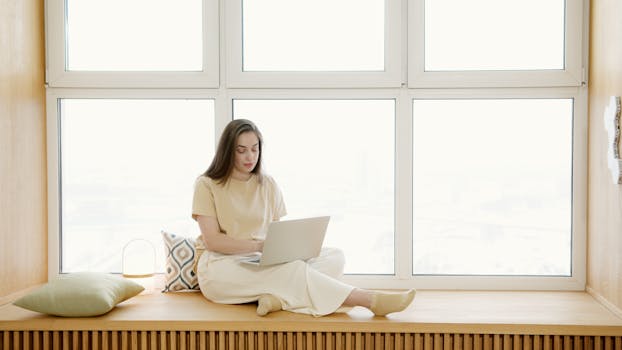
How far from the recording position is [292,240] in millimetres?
2994

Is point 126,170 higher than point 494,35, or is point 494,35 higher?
point 494,35

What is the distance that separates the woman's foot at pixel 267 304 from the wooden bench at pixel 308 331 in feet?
0.09

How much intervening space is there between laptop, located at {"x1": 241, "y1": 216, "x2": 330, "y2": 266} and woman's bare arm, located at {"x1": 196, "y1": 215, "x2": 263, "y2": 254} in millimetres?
67

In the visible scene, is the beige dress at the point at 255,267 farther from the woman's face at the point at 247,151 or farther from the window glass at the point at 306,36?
the window glass at the point at 306,36

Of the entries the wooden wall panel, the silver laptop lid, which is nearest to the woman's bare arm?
the silver laptop lid

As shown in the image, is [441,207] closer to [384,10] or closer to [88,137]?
[384,10]

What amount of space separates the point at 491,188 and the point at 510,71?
2.21 ft

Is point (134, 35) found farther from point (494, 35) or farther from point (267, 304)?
point (494, 35)

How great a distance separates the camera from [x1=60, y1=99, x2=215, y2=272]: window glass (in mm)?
3732

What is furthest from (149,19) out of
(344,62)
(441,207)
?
(441,207)

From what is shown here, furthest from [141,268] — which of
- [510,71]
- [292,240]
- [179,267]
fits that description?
[510,71]

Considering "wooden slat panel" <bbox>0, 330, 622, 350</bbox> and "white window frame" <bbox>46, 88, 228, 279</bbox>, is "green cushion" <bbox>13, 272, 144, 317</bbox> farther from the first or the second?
"white window frame" <bbox>46, 88, 228, 279</bbox>

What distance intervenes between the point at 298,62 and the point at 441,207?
118cm

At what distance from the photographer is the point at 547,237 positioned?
3650mm
